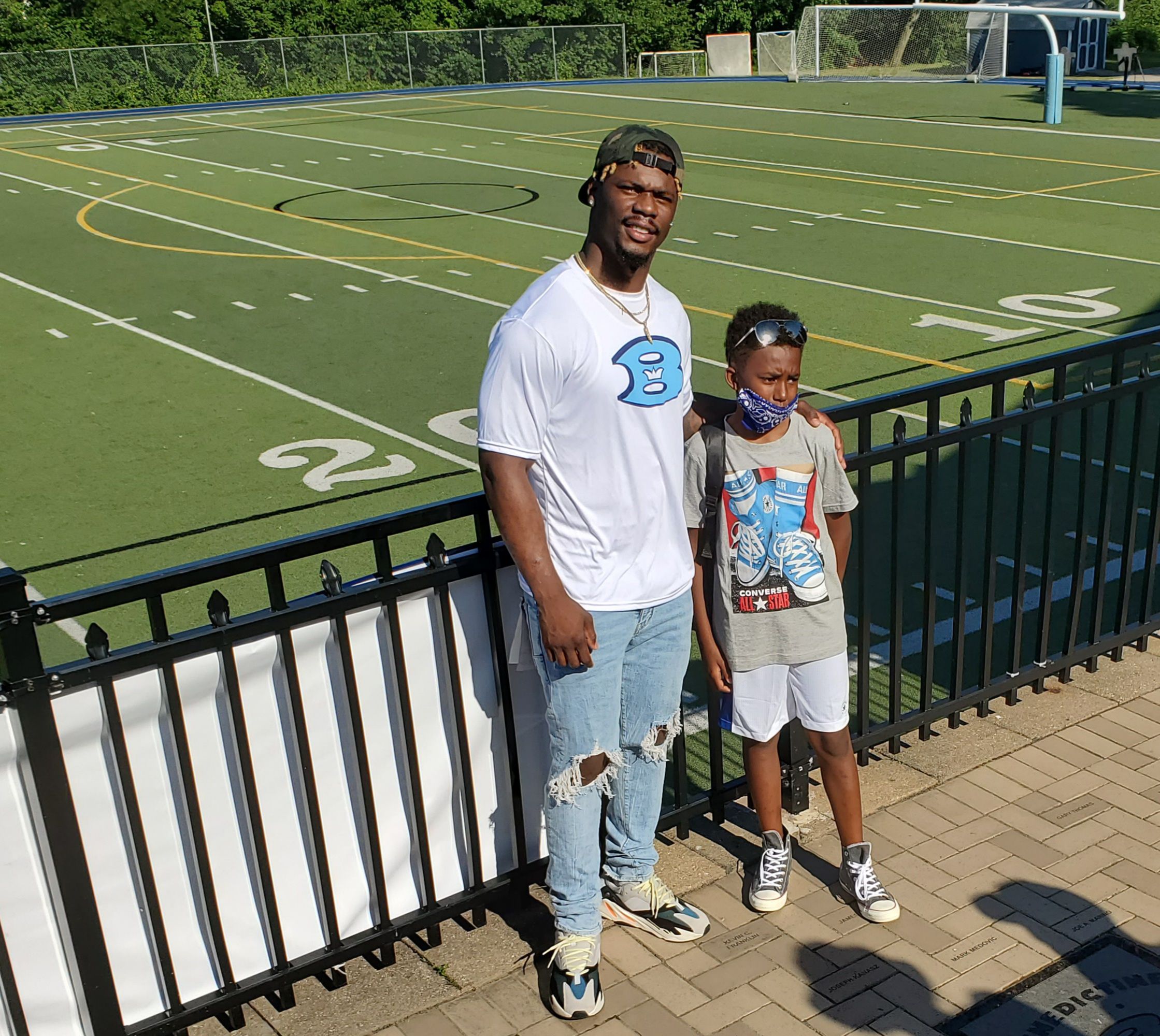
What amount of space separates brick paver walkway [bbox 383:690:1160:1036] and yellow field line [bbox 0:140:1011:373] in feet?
6.71

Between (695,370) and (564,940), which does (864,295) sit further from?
(564,940)

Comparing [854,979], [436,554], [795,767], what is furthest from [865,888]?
[436,554]

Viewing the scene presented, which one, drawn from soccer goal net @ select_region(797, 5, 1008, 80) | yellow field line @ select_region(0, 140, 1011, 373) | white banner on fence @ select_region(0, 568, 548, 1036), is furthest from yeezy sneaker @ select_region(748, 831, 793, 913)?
soccer goal net @ select_region(797, 5, 1008, 80)

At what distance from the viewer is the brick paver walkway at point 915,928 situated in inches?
139

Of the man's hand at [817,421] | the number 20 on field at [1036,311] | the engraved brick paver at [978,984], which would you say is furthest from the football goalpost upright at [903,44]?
the engraved brick paver at [978,984]

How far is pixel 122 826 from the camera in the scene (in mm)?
3211

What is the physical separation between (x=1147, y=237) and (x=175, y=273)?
41.7 feet

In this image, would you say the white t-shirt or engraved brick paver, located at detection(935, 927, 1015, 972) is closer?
the white t-shirt

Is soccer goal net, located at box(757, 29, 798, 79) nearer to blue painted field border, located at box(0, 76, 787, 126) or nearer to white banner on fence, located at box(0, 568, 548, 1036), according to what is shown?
blue painted field border, located at box(0, 76, 787, 126)

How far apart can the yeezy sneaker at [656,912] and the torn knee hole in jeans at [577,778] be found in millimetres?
487

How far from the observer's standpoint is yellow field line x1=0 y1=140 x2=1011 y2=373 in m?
12.3

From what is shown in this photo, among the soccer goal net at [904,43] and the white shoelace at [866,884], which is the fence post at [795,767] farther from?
the soccer goal net at [904,43]

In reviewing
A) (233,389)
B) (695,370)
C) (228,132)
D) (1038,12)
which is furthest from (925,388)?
(228,132)

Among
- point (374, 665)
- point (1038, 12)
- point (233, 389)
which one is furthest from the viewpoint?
point (1038, 12)
